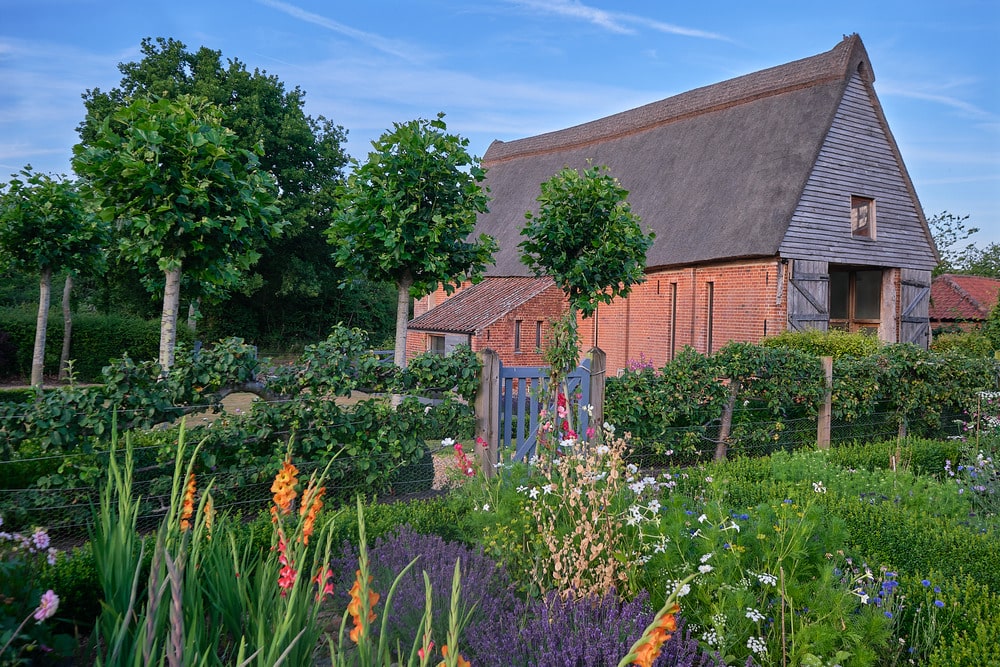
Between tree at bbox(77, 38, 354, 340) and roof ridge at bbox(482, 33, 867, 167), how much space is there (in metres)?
7.60

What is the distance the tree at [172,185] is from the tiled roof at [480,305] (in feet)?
37.6

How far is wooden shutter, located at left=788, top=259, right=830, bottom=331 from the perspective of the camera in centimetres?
1441

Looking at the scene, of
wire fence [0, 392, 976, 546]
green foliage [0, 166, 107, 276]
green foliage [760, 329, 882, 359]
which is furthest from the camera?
green foliage [0, 166, 107, 276]

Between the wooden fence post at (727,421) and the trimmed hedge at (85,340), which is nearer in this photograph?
the wooden fence post at (727,421)

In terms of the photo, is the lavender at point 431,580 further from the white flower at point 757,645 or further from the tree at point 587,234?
the tree at point 587,234

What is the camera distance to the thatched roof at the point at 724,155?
1519 cm

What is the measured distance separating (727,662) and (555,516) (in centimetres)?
103

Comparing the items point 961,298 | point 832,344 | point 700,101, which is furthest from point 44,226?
point 961,298

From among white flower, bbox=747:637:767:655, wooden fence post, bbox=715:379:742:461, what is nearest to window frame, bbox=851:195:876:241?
wooden fence post, bbox=715:379:742:461

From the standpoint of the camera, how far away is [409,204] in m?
7.66

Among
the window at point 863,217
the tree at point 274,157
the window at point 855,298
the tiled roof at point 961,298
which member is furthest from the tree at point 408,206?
the tiled roof at point 961,298

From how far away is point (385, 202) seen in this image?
24.7ft

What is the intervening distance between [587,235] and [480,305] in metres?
10.6

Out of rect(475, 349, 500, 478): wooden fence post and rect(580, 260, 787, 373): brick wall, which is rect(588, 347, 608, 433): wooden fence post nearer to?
rect(475, 349, 500, 478): wooden fence post
